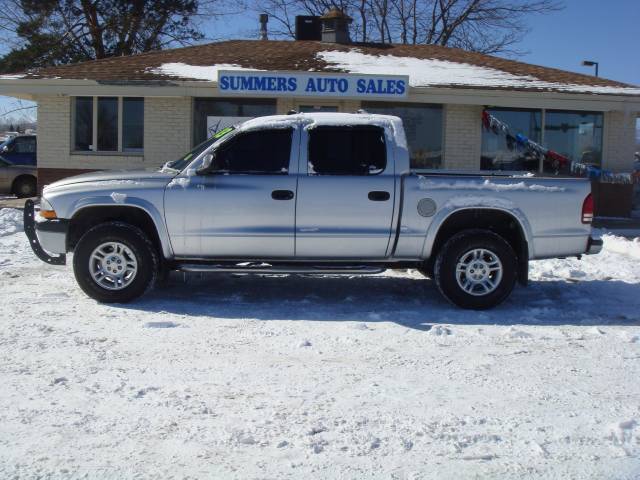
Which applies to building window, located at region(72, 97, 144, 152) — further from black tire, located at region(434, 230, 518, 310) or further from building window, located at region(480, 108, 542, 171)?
black tire, located at region(434, 230, 518, 310)

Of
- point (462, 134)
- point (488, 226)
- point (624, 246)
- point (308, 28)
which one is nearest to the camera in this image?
point (488, 226)

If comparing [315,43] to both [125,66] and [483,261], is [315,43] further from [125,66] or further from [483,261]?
[483,261]

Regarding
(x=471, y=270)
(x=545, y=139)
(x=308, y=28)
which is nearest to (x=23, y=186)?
(x=308, y=28)

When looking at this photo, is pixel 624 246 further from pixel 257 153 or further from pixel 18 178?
pixel 18 178

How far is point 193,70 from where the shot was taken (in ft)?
51.2

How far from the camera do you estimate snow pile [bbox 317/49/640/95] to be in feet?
49.3

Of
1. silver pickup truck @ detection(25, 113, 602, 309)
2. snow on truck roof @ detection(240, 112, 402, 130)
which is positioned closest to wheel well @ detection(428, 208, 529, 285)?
silver pickup truck @ detection(25, 113, 602, 309)

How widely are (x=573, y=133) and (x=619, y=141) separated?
1041 millimetres

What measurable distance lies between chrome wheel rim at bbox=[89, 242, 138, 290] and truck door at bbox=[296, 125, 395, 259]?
1.65 meters

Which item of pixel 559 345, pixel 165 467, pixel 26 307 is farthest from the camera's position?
pixel 26 307

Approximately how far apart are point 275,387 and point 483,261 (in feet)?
9.76

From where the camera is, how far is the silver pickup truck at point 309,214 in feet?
22.6

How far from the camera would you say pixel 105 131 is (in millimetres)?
15852

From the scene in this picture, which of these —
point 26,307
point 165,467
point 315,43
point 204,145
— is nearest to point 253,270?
point 204,145
